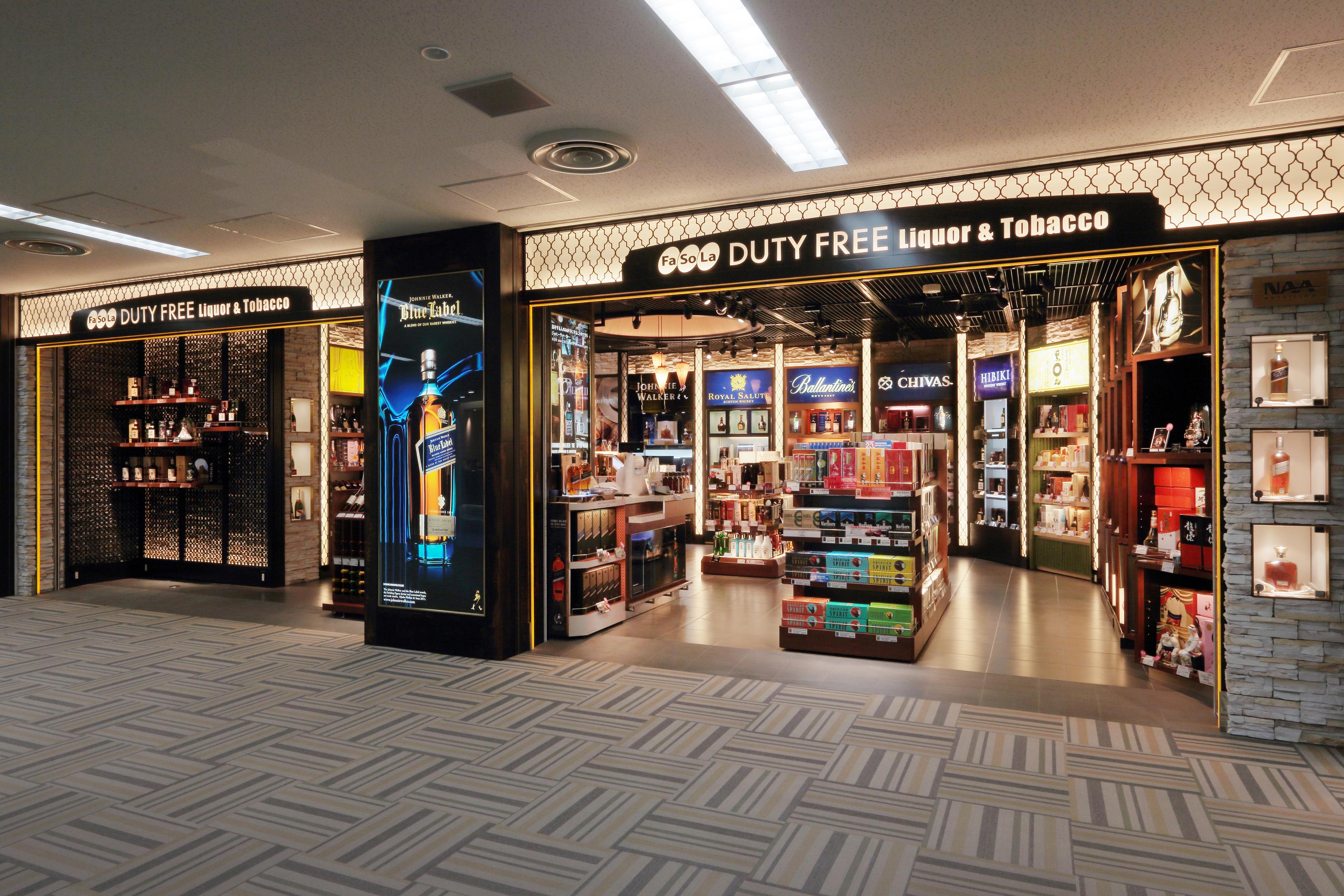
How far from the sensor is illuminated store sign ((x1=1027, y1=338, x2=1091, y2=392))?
8945mm

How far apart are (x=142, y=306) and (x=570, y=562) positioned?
4620mm

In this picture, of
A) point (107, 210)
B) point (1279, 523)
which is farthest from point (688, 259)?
point (107, 210)

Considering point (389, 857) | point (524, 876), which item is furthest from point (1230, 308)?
point (389, 857)

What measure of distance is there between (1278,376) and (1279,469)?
1.52 feet

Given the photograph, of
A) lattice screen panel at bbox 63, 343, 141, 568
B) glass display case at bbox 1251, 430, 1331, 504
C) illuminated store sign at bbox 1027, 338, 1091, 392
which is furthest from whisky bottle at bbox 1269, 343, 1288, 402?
lattice screen panel at bbox 63, 343, 141, 568

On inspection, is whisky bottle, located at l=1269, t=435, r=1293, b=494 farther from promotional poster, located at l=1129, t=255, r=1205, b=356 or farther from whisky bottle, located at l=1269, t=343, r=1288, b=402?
promotional poster, located at l=1129, t=255, r=1205, b=356

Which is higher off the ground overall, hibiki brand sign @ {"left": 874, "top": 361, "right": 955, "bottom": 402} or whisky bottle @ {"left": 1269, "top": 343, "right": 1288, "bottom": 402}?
hibiki brand sign @ {"left": 874, "top": 361, "right": 955, "bottom": 402}

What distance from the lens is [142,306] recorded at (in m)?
7.21

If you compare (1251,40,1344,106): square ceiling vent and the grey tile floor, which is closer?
(1251,40,1344,106): square ceiling vent

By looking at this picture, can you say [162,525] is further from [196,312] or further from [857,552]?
[857,552]

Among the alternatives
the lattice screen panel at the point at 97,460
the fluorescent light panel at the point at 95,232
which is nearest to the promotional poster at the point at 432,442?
the fluorescent light panel at the point at 95,232

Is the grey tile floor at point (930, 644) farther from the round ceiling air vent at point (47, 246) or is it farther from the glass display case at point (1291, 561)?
the round ceiling air vent at point (47, 246)

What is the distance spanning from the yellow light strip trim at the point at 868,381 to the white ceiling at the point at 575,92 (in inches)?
282

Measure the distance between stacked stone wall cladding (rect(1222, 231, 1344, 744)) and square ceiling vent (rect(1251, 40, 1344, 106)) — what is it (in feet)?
2.36
